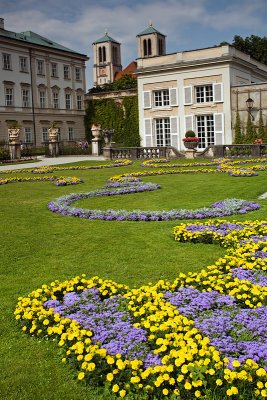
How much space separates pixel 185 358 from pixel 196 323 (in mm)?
675

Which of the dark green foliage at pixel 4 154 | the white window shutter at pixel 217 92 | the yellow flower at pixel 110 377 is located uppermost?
the white window shutter at pixel 217 92

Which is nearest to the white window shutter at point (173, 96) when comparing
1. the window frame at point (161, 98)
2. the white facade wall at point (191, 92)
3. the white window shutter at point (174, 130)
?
the white facade wall at point (191, 92)

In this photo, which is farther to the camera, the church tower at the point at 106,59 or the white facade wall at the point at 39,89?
the church tower at the point at 106,59

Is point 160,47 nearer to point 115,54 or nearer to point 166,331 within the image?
point 115,54

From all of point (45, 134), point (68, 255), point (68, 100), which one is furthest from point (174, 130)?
point (68, 255)

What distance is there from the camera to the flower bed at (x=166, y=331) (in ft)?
11.1

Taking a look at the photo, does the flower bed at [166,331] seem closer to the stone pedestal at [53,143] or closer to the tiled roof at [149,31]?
the stone pedestal at [53,143]

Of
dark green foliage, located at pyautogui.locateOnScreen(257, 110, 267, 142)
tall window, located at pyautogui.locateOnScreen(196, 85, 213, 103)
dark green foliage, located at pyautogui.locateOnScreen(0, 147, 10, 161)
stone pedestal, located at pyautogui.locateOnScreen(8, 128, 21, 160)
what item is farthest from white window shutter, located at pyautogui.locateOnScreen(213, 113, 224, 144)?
dark green foliage, located at pyautogui.locateOnScreen(0, 147, 10, 161)

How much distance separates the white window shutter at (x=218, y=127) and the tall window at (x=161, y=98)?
4.62 meters

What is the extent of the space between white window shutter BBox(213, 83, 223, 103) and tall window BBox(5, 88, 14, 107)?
75.7ft

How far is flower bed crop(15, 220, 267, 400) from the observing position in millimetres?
3391

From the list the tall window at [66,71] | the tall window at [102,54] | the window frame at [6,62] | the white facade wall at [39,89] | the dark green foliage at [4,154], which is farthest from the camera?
the tall window at [102,54]

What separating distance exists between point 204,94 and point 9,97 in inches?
876

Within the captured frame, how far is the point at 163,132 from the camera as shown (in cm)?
3800
